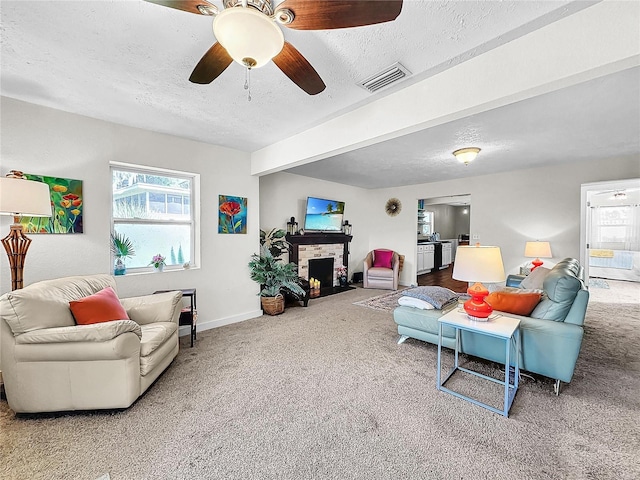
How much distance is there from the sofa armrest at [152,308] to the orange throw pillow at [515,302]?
2.94 metres

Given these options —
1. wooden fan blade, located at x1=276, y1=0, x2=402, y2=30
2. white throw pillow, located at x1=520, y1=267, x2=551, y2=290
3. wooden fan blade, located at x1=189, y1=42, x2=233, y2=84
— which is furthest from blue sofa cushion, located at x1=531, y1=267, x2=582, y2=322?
wooden fan blade, located at x1=189, y1=42, x2=233, y2=84

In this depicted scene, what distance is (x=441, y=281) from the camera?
6711mm

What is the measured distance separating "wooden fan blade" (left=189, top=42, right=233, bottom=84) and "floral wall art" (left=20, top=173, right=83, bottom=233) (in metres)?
1.90

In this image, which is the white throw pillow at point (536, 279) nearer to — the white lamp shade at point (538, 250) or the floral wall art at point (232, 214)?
the white lamp shade at point (538, 250)

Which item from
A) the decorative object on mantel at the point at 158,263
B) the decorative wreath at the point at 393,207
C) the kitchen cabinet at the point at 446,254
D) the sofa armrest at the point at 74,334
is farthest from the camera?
the kitchen cabinet at the point at 446,254

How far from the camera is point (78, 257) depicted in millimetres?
2574

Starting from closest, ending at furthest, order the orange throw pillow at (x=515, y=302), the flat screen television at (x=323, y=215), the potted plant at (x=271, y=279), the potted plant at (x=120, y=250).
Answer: the orange throw pillow at (x=515, y=302)
the potted plant at (x=120, y=250)
the potted plant at (x=271, y=279)
the flat screen television at (x=323, y=215)

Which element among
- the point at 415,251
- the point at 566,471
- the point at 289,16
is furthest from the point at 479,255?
the point at 415,251

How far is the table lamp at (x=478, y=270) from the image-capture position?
1960mm

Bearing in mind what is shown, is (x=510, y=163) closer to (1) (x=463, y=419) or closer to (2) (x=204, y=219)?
(1) (x=463, y=419)

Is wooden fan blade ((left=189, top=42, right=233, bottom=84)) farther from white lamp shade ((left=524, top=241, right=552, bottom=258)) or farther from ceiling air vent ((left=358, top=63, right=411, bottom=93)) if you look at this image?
white lamp shade ((left=524, top=241, right=552, bottom=258))

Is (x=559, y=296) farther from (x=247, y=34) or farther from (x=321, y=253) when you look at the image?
(x=321, y=253)

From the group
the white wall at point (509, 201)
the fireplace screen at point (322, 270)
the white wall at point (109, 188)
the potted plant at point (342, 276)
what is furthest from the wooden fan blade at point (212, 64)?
the potted plant at point (342, 276)

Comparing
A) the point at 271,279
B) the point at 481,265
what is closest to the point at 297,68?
the point at 481,265
